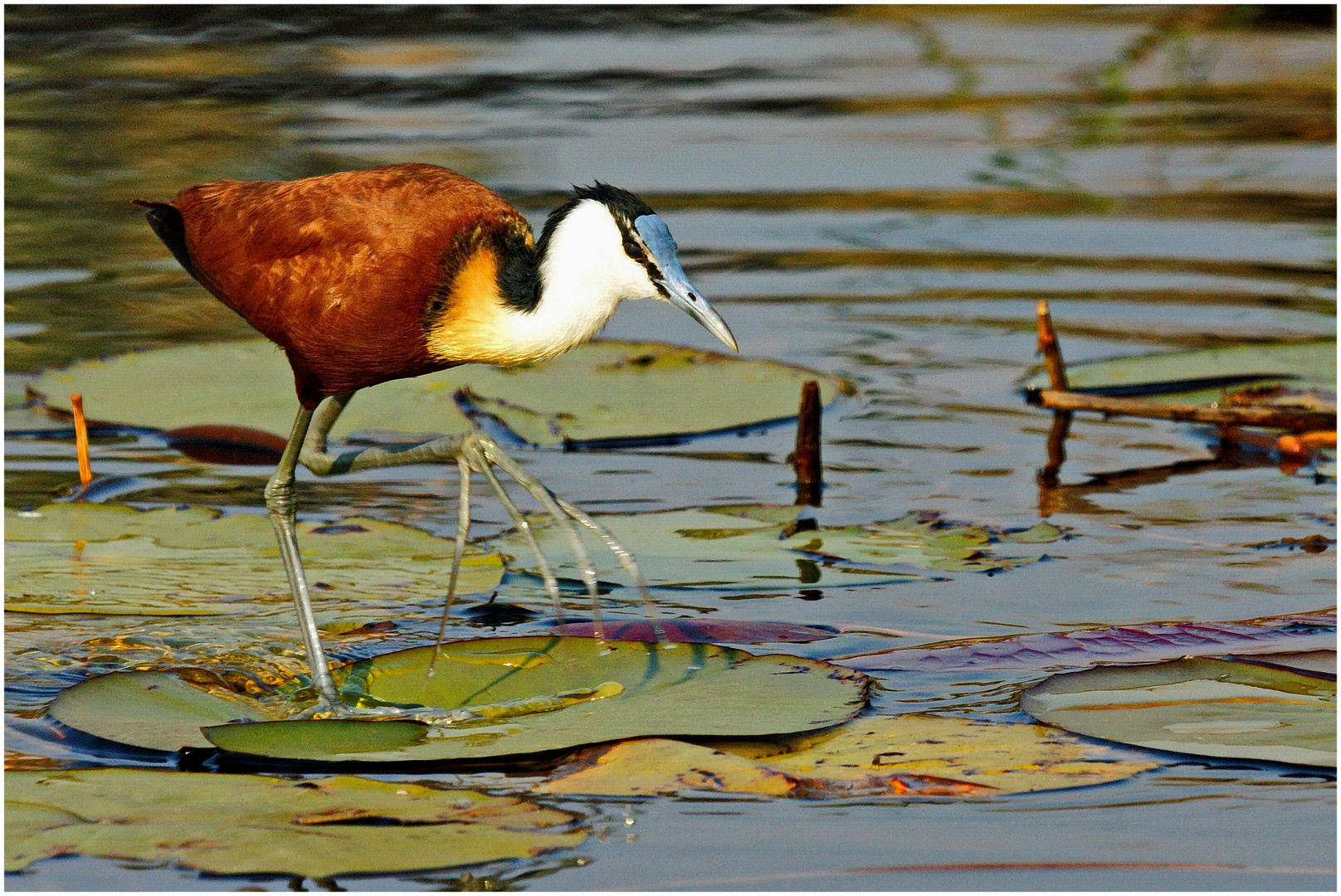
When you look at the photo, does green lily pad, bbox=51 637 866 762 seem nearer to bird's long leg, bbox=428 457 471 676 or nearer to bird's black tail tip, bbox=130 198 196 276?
bird's long leg, bbox=428 457 471 676

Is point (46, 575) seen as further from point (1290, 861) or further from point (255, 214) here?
point (1290, 861)

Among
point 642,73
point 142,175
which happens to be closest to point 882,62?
point 642,73

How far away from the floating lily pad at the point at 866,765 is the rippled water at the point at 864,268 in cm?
5

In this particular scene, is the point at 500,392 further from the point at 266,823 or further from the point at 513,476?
the point at 266,823

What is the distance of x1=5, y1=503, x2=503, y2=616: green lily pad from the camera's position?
15.3ft

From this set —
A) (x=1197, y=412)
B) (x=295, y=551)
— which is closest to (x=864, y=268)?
(x=1197, y=412)

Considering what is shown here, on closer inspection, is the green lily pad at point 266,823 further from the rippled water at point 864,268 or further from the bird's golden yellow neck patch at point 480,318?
the bird's golden yellow neck patch at point 480,318

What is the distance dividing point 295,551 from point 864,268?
4.68 m

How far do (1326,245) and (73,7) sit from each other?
9.04 meters

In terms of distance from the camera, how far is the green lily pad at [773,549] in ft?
16.2

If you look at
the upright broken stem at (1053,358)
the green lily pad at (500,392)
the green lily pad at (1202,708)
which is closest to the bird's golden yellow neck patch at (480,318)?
Answer: the green lily pad at (1202,708)

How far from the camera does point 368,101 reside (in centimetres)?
1156

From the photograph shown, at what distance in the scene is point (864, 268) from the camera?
8664 millimetres

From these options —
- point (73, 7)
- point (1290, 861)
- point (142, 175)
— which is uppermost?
point (73, 7)
